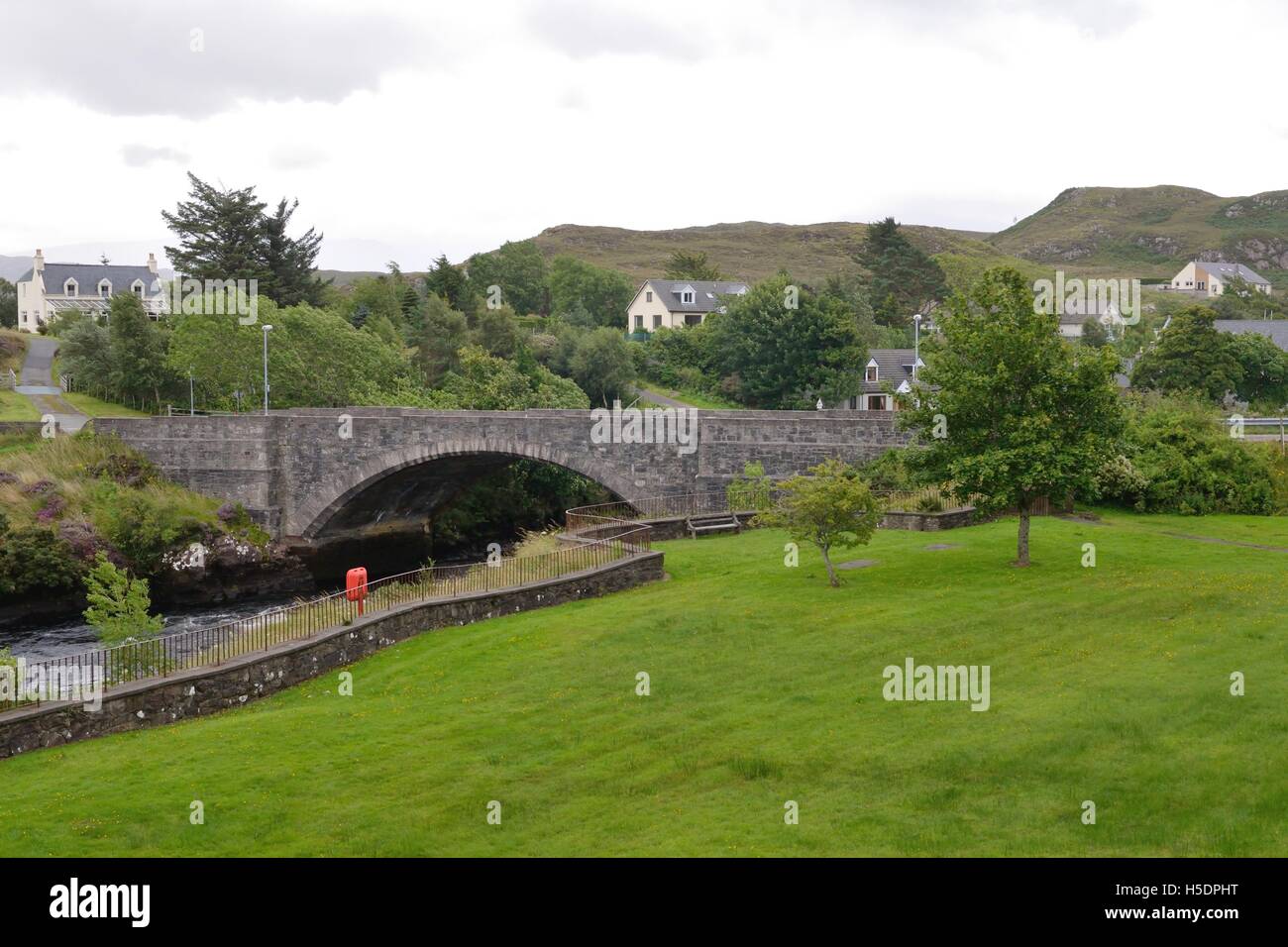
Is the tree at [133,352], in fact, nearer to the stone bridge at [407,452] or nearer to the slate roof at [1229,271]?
the stone bridge at [407,452]

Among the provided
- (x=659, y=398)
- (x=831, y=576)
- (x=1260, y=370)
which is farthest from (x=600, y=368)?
(x=831, y=576)

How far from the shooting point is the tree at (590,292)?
414 ft

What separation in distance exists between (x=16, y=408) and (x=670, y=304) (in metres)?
66.5

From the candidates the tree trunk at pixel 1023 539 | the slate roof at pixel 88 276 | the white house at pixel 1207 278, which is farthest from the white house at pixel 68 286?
the white house at pixel 1207 278

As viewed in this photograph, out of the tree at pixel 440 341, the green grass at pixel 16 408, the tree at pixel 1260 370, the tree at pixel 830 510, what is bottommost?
the tree at pixel 830 510

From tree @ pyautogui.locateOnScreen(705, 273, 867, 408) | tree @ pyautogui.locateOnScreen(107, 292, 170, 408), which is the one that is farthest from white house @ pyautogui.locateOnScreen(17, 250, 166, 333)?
tree @ pyautogui.locateOnScreen(705, 273, 867, 408)

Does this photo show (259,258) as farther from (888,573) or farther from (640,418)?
(888,573)

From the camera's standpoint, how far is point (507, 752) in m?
18.7

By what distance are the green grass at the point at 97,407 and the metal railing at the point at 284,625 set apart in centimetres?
3536

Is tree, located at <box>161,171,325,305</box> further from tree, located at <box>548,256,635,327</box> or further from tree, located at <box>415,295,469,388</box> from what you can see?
tree, located at <box>548,256,635,327</box>

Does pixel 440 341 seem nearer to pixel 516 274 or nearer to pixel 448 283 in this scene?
pixel 448 283

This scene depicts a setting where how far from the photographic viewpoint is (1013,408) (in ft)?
103
